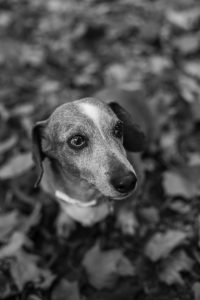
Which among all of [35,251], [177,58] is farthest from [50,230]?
[177,58]

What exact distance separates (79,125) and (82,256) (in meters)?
1.08

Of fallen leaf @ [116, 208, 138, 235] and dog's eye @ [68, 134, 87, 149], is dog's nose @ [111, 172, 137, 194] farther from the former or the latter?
fallen leaf @ [116, 208, 138, 235]

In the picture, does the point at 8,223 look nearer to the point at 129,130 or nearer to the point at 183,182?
the point at 129,130

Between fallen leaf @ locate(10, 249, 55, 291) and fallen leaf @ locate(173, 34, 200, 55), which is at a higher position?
fallen leaf @ locate(173, 34, 200, 55)

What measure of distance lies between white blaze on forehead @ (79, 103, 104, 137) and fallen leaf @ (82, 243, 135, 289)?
0.91 metres

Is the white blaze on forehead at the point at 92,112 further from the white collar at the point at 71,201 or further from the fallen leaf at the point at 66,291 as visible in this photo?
the fallen leaf at the point at 66,291

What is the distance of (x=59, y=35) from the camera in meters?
5.27

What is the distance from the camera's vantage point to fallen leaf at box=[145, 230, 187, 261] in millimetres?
2775

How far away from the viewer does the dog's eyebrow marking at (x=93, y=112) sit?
2533 millimetres

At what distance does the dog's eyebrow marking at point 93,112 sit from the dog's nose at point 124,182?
34cm

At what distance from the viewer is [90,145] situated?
2.49 metres

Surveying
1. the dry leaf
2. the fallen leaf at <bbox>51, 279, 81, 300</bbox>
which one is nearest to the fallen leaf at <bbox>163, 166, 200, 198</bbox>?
the dry leaf

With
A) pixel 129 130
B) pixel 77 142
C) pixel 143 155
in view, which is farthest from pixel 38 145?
pixel 143 155

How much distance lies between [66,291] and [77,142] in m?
1.00
